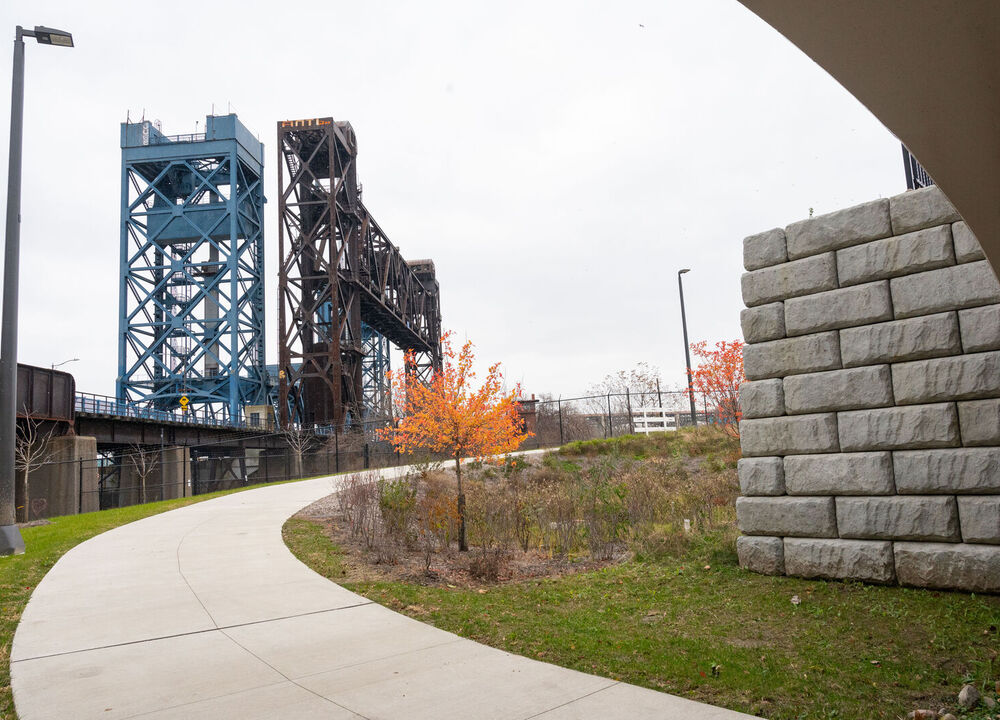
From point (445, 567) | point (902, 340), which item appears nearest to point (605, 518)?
point (445, 567)

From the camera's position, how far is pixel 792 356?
24.1 ft

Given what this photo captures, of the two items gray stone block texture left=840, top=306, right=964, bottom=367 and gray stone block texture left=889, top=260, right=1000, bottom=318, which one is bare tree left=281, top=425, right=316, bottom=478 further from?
gray stone block texture left=889, top=260, right=1000, bottom=318

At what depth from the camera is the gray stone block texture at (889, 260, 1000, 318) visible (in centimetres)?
602

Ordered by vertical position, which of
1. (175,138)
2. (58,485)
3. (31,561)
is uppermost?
(175,138)

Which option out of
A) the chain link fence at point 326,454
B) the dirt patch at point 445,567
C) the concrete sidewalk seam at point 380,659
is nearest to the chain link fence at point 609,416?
the chain link fence at point 326,454

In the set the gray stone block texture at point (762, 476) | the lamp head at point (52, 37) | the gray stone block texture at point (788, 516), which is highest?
the lamp head at point (52, 37)

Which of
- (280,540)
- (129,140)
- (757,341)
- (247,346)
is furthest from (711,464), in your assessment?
(129,140)

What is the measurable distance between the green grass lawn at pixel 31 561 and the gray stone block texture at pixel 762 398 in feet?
22.9

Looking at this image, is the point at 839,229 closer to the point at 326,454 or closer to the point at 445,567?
the point at 445,567

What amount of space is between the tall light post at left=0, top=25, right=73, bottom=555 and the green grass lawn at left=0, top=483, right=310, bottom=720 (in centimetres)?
70

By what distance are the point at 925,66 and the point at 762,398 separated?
509 centimetres

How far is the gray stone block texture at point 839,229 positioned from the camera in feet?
22.2

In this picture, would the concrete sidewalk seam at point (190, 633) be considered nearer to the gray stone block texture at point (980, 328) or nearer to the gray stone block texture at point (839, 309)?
the gray stone block texture at point (839, 309)

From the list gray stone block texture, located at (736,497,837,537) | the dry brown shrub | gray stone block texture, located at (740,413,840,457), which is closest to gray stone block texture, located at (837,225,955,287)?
gray stone block texture, located at (740,413,840,457)
